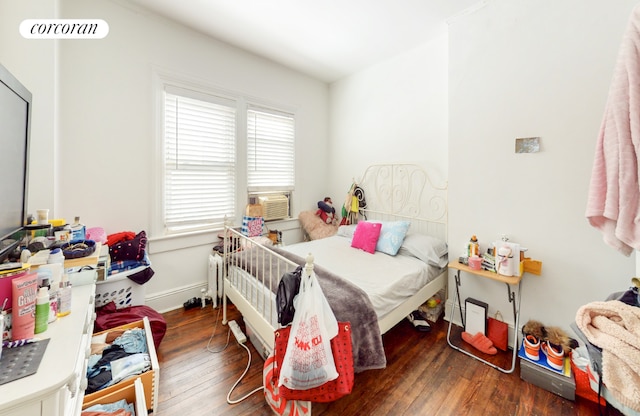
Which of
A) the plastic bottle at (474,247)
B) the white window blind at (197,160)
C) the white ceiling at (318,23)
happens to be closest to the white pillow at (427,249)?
the plastic bottle at (474,247)

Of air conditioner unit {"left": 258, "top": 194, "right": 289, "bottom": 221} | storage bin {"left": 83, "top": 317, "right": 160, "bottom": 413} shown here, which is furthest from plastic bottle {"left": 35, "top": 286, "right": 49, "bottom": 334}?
air conditioner unit {"left": 258, "top": 194, "right": 289, "bottom": 221}

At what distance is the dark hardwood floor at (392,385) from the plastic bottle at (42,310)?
3.10 feet

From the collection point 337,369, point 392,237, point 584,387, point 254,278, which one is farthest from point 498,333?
point 254,278

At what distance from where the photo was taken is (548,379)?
159 cm

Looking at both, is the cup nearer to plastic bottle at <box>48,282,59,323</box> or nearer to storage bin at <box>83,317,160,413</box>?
plastic bottle at <box>48,282,59,323</box>

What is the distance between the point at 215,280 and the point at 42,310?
1.80m

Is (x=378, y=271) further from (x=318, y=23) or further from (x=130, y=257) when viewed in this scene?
(x=318, y=23)

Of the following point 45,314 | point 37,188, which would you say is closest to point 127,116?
point 37,188

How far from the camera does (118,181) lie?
7.43 feet

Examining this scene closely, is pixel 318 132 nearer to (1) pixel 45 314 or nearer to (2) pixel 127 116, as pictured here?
(2) pixel 127 116

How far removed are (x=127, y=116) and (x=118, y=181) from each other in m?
0.60

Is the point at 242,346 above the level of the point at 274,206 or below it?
below

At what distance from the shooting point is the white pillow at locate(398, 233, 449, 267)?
2.32 meters

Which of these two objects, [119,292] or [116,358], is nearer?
[116,358]
